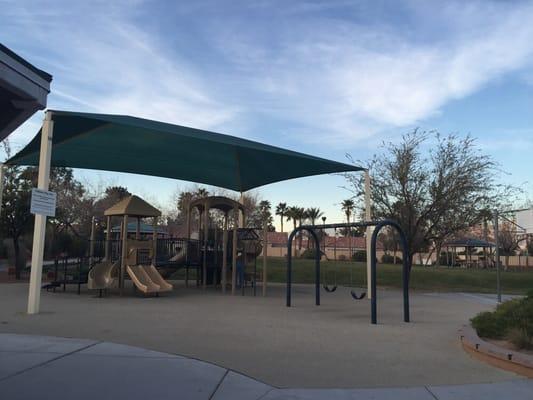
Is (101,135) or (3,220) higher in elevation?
(101,135)

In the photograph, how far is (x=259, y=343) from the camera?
7.23m

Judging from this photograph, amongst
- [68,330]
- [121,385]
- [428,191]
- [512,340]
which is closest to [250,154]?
[428,191]

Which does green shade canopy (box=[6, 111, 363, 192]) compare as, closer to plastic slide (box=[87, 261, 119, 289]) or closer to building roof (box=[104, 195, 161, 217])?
building roof (box=[104, 195, 161, 217])

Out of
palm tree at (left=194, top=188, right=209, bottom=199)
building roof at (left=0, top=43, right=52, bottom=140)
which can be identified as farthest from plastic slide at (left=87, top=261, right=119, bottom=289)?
palm tree at (left=194, top=188, right=209, bottom=199)

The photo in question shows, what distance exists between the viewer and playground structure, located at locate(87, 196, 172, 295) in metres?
14.0

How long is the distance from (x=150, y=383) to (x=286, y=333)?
3691mm

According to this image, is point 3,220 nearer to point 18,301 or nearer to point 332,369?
point 18,301

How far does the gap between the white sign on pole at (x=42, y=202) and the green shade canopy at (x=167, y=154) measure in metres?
1.95

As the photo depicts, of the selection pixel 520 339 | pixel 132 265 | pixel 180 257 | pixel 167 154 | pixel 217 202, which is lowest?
pixel 520 339

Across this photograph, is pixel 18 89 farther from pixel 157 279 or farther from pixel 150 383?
pixel 157 279

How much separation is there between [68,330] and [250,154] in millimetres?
9012

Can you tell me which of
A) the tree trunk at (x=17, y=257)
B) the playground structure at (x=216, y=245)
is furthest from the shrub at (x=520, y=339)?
the tree trunk at (x=17, y=257)

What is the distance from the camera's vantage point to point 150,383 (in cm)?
488

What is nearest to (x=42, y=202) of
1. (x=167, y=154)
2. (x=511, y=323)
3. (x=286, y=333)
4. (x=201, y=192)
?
(x=286, y=333)
